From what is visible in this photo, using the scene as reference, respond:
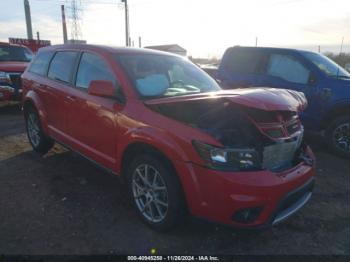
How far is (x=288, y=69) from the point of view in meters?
6.54

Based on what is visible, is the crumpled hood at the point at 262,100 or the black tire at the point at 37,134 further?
the black tire at the point at 37,134

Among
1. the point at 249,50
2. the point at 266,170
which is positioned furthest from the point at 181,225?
the point at 249,50

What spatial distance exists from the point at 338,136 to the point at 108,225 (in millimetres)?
4581

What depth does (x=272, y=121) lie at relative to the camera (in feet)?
9.90

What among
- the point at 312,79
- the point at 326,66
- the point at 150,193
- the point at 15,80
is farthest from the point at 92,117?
the point at 15,80

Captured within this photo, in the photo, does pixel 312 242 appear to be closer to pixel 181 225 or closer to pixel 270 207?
pixel 270 207

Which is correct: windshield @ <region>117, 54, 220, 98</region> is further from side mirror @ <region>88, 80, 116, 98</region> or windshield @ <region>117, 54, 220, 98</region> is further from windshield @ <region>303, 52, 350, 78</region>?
windshield @ <region>303, 52, 350, 78</region>

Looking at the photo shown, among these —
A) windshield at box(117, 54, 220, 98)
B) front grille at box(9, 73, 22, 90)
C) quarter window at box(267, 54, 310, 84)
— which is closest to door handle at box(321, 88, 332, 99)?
quarter window at box(267, 54, 310, 84)

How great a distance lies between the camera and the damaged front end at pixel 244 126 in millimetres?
2723

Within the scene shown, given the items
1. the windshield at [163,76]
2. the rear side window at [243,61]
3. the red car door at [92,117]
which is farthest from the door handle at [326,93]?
the red car door at [92,117]

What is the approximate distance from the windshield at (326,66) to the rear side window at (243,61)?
1.05 metres

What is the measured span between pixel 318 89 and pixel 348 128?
888mm

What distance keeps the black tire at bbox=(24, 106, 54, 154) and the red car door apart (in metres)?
1.16

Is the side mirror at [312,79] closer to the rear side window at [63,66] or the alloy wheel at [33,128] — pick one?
the rear side window at [63,66]
